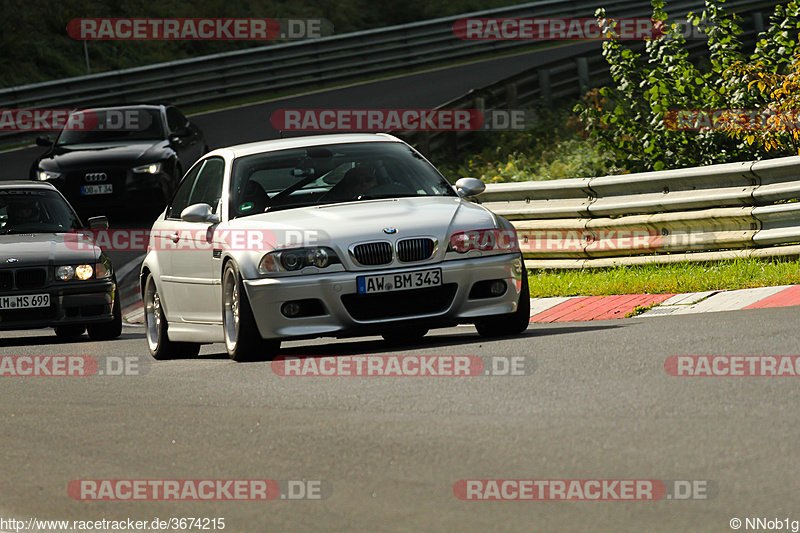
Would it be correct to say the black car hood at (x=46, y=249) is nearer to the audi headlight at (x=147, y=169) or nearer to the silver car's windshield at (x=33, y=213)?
the silver car's windshield at (x=33, y=213)

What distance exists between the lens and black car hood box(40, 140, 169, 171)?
1852cm

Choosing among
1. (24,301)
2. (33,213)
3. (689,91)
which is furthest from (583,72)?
(24,301)

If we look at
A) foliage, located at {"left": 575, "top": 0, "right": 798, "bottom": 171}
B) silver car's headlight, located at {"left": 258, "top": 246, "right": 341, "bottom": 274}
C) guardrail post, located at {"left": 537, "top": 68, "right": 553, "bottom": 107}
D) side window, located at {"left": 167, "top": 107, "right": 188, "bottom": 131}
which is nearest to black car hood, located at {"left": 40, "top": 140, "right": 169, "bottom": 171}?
side window, located at {"left": 167, "top": 107, "right": 188, "bottom": 131}

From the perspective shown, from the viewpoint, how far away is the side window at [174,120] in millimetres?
19719

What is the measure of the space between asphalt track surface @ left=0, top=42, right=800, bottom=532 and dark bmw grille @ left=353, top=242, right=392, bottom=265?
65 centimetres

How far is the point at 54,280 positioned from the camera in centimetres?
1314

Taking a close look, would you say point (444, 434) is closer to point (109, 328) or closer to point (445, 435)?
point (445, 435)

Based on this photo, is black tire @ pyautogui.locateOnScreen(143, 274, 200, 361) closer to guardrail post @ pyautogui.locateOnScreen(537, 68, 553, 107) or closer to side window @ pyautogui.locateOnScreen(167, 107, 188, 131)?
side window @ pyautogui.locateOnScreen(167, 107, 188, 131)

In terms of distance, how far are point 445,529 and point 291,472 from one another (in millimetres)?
1140

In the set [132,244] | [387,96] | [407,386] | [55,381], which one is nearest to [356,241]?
[407,386]

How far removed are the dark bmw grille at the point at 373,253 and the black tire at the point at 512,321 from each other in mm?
882

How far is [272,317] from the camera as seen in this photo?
8.49 meters

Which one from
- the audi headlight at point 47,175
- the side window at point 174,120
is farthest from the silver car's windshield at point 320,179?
the side window at point 174,120

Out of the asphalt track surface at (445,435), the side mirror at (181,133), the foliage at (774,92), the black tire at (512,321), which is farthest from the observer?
the side mirror at (181,133)
